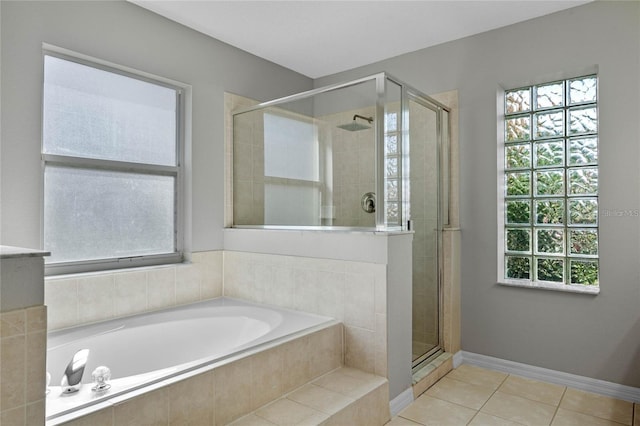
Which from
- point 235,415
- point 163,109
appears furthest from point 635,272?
point 163,109

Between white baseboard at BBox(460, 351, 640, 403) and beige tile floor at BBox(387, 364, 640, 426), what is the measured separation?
38mm

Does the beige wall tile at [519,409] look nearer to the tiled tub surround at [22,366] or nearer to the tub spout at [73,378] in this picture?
the tub spout at [73,378]

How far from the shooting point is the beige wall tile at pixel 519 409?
219 centimetres

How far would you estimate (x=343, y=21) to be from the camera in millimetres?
2799

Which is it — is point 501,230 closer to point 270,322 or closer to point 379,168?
point 379,168

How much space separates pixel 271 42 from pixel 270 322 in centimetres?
215

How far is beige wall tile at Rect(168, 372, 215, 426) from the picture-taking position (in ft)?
4.98

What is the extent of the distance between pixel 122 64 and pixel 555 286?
323 centimetres

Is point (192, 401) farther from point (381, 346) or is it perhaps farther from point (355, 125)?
point (355, 125)

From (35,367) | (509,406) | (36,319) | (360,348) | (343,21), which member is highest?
(343,21)

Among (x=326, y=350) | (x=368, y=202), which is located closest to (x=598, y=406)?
(x=326, y=350)

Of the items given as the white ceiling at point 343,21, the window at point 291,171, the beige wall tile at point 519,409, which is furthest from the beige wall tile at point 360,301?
the white ceiling at point 343,21

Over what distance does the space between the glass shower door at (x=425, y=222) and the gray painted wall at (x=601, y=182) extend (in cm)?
28

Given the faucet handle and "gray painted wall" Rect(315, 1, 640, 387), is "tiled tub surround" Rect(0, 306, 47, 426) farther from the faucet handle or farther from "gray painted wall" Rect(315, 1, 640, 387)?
"gray painted wall" Rect(315, 1, 640, 387)
